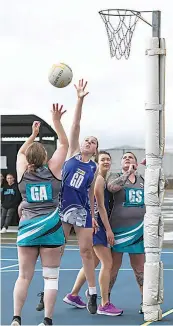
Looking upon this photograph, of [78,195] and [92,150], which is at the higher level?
[92,150]

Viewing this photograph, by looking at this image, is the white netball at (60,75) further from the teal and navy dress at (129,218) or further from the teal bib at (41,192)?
the teal bib at (41,192)

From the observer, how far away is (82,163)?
8.12m

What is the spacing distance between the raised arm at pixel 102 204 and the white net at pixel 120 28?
1944 millimetres

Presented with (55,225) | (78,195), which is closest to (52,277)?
(55,225)

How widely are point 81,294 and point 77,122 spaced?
8.51 feet

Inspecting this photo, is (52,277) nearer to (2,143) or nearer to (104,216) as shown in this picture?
(104,216)

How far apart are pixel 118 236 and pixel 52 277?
148 cm

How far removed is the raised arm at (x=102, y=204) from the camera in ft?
26.6

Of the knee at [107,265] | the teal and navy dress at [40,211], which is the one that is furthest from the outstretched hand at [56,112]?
the knee at [107,265]

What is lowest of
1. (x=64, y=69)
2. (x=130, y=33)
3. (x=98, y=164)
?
(x=98, y=164)

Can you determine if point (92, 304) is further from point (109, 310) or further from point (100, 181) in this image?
point (100, 181)

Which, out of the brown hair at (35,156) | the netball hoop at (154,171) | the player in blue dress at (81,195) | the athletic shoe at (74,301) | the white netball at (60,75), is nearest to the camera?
the brown hair at (35,156)

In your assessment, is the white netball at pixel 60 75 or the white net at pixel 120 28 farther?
the white net at pixel 120 28

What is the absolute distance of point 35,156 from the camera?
7.05m
